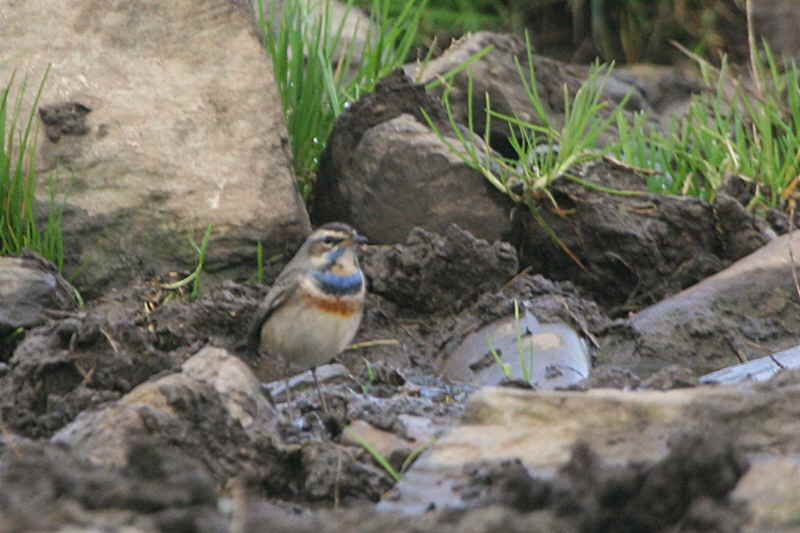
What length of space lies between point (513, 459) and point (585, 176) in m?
3.59

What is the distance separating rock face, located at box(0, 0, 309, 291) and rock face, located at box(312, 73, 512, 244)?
1.22 feet

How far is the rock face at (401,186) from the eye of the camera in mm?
6770

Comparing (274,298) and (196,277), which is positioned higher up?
(274,298)

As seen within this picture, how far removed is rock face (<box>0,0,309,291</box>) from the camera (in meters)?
6.30

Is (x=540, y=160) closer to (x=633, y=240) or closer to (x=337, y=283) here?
(x=633, y=240)

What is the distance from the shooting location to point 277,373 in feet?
19.1

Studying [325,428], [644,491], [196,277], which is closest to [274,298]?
[196,277]

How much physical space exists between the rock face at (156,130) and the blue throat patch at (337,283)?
93cm

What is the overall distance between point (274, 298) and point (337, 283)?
0.26 meters

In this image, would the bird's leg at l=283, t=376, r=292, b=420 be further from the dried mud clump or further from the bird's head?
the dried mud clump

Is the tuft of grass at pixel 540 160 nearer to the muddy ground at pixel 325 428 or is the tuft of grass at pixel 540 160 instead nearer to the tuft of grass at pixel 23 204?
the muddy ground at pixel 325 428

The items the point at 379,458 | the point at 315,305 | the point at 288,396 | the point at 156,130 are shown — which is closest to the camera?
the point at 379,458

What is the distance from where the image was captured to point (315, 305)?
5.46 meters

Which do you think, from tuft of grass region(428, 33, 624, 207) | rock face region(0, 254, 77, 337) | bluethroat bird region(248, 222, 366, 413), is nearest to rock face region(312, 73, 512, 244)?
tuft of grass region(428, 33, 624, 207)
